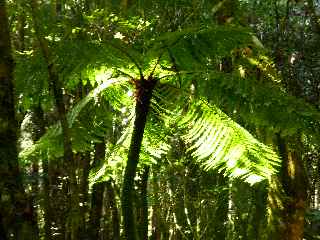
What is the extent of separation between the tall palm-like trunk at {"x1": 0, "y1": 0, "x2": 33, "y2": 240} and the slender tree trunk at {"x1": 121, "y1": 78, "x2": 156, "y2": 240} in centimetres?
46

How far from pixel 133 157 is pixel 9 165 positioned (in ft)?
1.88

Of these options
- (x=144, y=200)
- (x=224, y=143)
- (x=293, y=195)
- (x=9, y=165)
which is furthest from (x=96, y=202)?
(x=224, y=143)

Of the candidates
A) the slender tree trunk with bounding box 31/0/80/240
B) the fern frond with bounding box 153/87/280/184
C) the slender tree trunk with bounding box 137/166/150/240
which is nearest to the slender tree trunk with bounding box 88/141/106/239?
the slender tree trunk with bounding box 137/166/150/240

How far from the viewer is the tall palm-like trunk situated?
7.25ft

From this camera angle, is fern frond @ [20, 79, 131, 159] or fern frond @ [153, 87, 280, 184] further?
fern frond @ [20, 79, 131, 159]

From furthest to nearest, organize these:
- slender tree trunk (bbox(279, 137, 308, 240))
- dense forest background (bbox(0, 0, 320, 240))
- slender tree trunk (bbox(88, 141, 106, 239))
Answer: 1. slender tree trunk (bbox(88, 141, 106, 239))
2. slender tree trunk (bbox(279, 137, 308, 240))
3. dense forest background (bbox(0, 0, 320, 240))

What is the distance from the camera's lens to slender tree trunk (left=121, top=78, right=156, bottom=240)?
6.75 feet

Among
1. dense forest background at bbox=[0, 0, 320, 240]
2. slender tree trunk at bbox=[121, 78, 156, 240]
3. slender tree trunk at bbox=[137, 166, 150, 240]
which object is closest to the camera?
slender tree trunk at bbox=[121, 78, 156, 240]

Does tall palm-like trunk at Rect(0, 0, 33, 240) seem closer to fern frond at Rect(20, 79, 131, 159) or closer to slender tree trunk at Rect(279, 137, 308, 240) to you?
fern frond at Rect(20, 79, 131, 159)

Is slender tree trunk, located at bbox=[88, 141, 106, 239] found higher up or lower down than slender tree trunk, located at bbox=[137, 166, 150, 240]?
higher up

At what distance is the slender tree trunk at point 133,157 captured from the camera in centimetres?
206

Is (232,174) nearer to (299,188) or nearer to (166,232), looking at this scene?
(299,188)

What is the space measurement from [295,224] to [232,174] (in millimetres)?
1624

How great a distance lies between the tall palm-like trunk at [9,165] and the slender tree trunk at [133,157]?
46 cm
